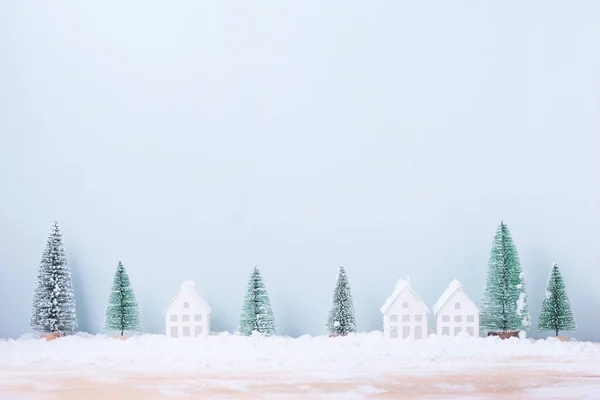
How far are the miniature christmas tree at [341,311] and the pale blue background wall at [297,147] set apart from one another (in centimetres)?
8

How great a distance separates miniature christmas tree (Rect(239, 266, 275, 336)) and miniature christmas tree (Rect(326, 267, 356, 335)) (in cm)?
15

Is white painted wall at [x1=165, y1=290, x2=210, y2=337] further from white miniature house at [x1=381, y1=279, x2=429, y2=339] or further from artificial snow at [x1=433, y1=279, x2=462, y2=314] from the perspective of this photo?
artificial snow at [x1=433, y1=279, x2=462, y2=314]

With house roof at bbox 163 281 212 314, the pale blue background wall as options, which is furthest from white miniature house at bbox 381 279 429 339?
house roof at bbox 163 281 212 314

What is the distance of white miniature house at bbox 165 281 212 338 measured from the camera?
1723 millimetres

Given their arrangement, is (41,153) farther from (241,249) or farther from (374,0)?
(374,0)

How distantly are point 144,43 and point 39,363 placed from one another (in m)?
0.87

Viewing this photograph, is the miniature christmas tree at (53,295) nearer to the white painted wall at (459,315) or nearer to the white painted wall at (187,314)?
the white painted wall at (187,314)

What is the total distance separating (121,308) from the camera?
5.73 ft

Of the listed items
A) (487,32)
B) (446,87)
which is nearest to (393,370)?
(446,87)

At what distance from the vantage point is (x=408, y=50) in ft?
5.89

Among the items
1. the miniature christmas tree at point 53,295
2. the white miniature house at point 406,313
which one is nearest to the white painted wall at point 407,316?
the white miniature house at point 406,313

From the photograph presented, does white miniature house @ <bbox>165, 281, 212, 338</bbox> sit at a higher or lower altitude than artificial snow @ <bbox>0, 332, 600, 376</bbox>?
higher

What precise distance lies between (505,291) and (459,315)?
125 mm

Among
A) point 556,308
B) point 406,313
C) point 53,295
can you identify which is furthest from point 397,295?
point 53,295
